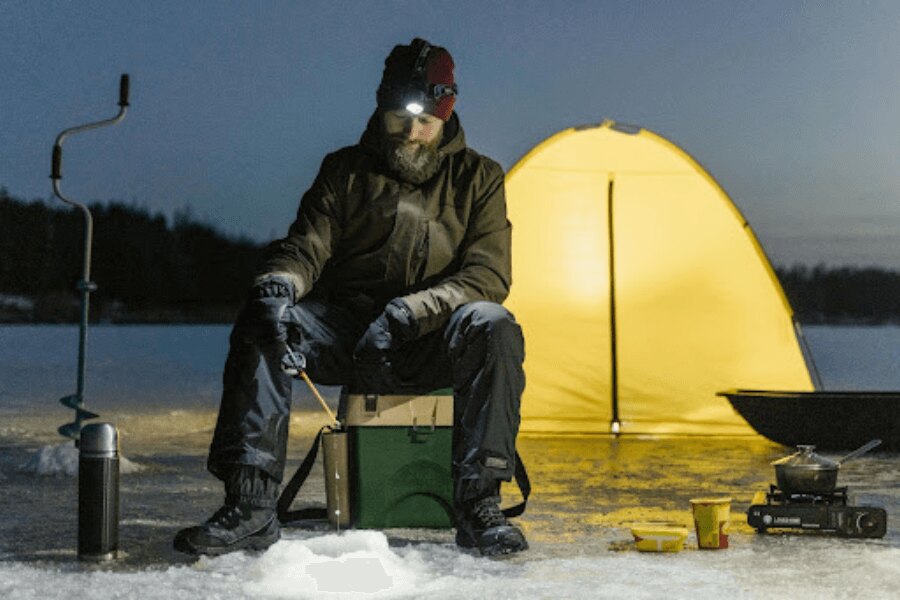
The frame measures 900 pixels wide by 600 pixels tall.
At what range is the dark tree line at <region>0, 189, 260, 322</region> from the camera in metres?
43.6

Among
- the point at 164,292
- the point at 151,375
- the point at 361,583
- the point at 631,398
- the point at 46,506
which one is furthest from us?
the point at 164,292

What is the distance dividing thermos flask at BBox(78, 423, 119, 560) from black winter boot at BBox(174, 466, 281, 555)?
19cm

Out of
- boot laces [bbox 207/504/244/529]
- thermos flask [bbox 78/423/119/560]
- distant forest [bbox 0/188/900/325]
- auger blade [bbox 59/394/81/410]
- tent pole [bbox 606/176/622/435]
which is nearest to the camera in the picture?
thermos flask [bbox 78/423/119/560]

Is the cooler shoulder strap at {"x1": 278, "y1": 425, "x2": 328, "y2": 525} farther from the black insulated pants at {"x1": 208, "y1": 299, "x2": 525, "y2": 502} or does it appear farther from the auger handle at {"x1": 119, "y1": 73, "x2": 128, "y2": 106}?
the auger handle at {"x1": 119, "y1": 73, "x2": 128, "y2": 106}

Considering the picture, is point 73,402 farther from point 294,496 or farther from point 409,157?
point 409,157

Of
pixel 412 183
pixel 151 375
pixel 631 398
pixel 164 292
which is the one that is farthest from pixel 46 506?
pixel 164 292

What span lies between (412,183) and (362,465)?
2.86 ft

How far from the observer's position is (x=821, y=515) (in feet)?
13.0

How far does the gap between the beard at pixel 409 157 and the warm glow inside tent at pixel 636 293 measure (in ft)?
12.9

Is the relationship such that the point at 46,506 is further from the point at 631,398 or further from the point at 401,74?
the point at 631,398

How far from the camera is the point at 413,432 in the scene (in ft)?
12.6

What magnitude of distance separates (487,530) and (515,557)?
0.35 ft

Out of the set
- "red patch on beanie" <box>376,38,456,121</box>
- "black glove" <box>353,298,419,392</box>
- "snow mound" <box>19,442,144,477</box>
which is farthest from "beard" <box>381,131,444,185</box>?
Answer: "snow mound" <box>19,442,144,477</box>

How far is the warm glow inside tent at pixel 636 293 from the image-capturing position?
7789mm
